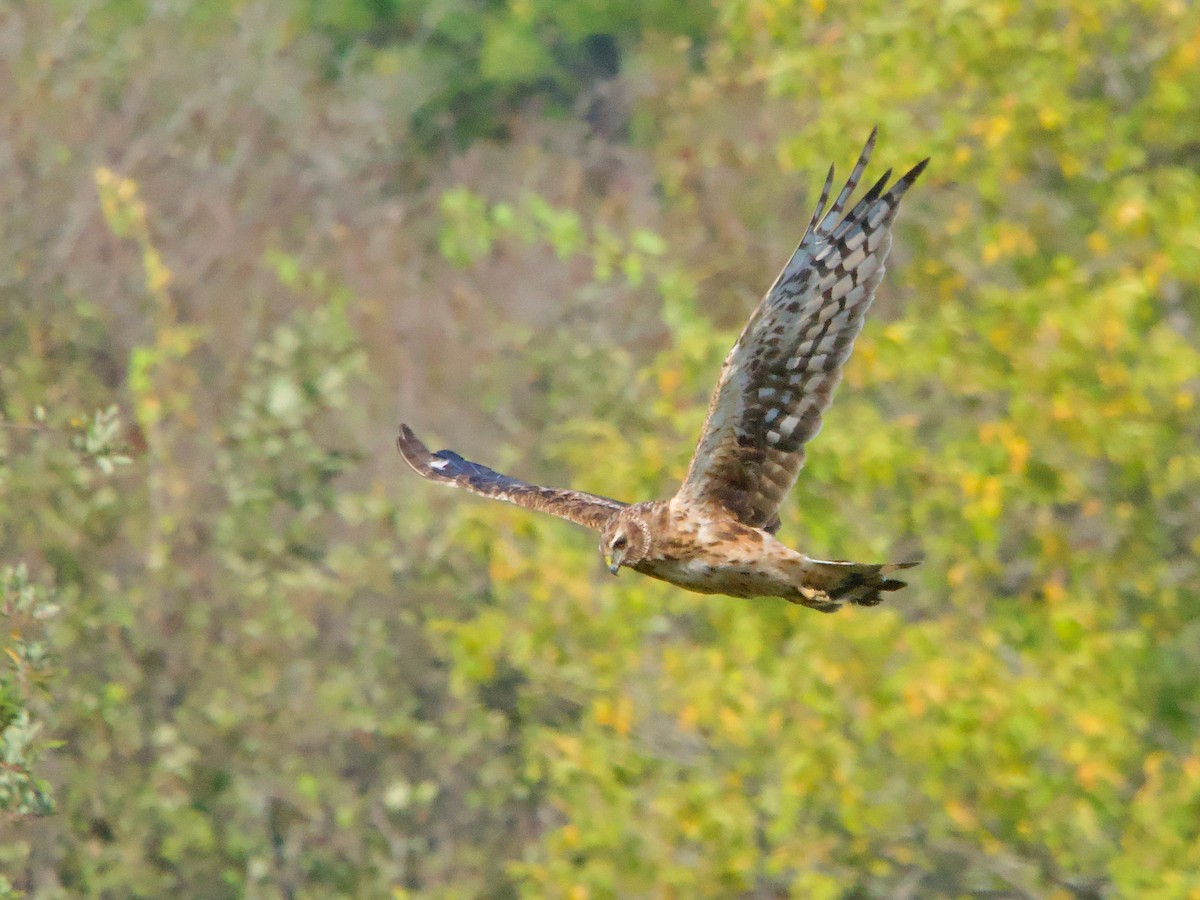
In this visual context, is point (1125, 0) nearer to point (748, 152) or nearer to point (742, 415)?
point (742, 415)

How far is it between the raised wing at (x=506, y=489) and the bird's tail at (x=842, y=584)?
32.9 inches

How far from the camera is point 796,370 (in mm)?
7477

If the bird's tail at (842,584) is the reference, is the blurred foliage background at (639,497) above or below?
above

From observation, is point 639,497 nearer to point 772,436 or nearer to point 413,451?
point 413,451

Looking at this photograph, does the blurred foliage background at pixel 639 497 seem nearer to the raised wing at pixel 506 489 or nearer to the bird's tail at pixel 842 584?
the raised wing at pixel 506 489

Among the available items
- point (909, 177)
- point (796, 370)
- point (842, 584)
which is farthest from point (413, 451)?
point (909, 177)

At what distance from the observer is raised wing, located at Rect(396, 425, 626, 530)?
7969 mm

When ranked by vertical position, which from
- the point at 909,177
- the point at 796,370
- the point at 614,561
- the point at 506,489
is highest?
the point at 909,177

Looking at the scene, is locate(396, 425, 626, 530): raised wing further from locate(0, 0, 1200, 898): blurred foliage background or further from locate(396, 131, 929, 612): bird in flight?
locate(0, 0, 1200, 898): blurred foliage background

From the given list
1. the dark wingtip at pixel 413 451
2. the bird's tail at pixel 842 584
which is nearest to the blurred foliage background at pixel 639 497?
the dark wingtip at pixel 413 451

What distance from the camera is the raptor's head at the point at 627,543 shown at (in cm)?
732

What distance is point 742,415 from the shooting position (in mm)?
7457

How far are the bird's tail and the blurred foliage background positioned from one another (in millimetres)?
2150

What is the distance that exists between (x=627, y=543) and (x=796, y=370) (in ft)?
2.51
